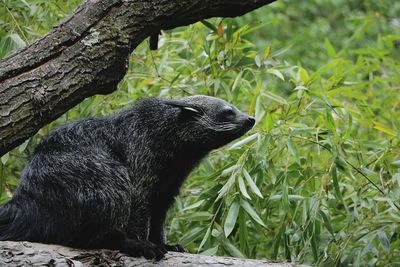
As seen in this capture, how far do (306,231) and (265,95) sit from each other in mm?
1029

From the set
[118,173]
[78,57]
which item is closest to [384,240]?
[118,173]

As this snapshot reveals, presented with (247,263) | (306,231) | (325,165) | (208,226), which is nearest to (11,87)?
(247,263)

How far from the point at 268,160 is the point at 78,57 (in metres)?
1.97

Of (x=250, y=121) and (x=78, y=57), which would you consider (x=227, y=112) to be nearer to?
(x=250, y=121)

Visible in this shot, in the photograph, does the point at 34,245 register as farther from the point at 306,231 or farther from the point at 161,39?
the point at 161,39

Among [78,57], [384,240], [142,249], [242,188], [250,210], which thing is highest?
[78,57]

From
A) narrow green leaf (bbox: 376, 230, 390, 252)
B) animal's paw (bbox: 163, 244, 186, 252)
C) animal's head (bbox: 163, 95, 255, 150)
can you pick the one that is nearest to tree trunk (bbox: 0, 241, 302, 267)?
animal's paw (bbox: 163, 244, 186, 252)

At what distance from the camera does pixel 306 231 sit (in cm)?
514

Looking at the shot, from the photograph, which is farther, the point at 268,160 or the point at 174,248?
the point at 268,160

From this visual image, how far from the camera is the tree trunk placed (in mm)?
3727

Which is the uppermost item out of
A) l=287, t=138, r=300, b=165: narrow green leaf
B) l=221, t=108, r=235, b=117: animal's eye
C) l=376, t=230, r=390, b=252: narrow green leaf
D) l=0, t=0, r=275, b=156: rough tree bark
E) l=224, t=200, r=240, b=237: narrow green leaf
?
l=0, t=0, r=275, b=156: rough tree bark

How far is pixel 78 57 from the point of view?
3848 mm

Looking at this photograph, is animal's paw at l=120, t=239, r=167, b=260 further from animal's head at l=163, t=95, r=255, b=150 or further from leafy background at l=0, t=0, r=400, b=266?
animal's head at l=163, t=95, r=255, b=150

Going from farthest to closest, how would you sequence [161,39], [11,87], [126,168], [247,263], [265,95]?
[161,39] < [265,95] < [126,168] < [247,263] < [11,87]
